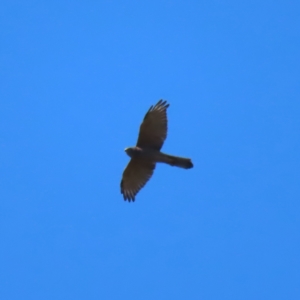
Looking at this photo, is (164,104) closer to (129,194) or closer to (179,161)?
(179,161)

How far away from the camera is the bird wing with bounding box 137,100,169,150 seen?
17625mm

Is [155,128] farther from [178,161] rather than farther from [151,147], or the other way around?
[178,161]

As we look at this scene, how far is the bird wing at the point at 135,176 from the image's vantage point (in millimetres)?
17953

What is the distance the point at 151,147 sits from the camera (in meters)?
17.7

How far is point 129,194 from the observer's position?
59.8 feet

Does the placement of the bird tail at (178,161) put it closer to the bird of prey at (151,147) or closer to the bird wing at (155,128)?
the bird of prey at (151,147)

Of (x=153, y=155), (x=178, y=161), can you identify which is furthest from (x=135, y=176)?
(x=178, y=161)

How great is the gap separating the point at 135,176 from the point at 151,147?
1063 mm

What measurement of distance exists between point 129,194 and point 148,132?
1.99 meters

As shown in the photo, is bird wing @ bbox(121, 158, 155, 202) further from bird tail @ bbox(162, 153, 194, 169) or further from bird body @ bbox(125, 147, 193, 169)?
bird tail @ bbox(162, 153, 194, 169)

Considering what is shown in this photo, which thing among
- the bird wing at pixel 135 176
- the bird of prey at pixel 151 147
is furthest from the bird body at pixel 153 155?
the bird wing at pixel 135 176

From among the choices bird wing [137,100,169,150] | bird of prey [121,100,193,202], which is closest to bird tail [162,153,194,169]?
bird of prey [121,100,193,202]

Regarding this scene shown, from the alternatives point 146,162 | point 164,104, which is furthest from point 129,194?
point 164,104

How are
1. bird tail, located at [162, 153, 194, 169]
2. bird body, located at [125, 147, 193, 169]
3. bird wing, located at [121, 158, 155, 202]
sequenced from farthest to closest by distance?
1. bird wing, located at [121, 158, 155, 202]
2. bird body, located at [125, 147, 193, 169]
3. bird tail, located at [162, 153, 194, 169]
